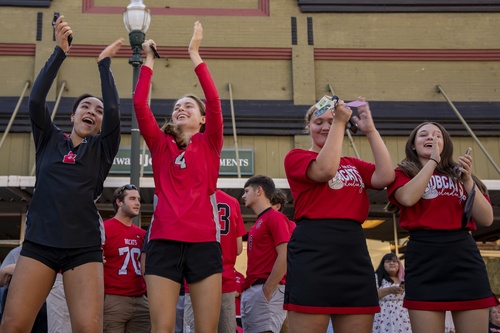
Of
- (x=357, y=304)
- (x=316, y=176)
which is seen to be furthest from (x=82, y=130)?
(x=357, y=304)

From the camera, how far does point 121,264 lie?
6430mm

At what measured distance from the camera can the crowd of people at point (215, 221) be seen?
12.5 ft

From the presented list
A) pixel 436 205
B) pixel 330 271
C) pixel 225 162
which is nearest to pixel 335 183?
pixel 330 271

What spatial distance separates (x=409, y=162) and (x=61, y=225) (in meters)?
2.61

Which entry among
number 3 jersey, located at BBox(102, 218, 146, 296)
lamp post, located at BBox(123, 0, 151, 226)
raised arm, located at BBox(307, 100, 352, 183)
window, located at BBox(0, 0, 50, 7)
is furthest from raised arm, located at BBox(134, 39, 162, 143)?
window, located at BBox(0, 0, 50, 7)

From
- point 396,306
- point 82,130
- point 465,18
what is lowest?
point 396,306

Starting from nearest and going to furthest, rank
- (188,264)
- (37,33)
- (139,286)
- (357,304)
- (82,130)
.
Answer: (357,304), (188,264), (82,130), (139,286), (37,33)

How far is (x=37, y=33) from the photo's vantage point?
13188mm

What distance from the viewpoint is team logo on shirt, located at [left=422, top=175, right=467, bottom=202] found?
4.32 metres

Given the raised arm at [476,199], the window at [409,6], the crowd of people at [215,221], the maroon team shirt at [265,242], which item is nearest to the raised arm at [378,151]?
the crowd of people at [215,221]

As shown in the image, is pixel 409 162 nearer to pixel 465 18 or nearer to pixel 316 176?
pixel 316 176

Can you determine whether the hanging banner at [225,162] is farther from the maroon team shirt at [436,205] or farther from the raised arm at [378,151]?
the raised arm at [378,151]

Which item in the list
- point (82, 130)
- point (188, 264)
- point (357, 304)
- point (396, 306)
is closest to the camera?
point (357, 304)

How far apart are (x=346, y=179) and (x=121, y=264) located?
331 cm
